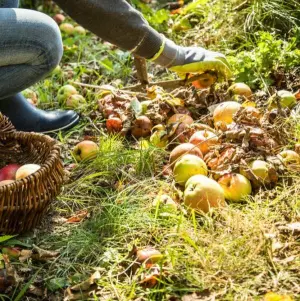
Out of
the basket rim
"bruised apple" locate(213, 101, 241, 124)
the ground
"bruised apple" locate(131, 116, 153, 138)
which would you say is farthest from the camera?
"bruised apple" locate(131, 116, 153, 138)

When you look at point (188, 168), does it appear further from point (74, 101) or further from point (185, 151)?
point (74, 101)

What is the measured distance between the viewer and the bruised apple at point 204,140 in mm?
3133

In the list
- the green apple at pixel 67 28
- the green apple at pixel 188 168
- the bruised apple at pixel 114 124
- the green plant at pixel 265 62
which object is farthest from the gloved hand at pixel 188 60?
the green apple at pixel 67 28

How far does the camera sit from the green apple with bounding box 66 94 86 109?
4.06 metres

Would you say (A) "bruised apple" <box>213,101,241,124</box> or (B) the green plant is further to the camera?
(B) the green plant

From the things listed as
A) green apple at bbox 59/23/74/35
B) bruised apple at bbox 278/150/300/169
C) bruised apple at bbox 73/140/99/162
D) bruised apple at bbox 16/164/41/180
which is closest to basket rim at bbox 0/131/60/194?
bruised apple at bbox 16/164/41/180

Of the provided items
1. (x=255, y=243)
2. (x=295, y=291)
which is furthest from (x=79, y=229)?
(x=295, y=291)

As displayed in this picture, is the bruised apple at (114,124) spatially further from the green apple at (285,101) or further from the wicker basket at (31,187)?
the green apple at (285,101)

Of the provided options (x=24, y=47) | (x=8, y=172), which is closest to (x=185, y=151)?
(x=8, y=172)

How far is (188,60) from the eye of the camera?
3531 millimetres

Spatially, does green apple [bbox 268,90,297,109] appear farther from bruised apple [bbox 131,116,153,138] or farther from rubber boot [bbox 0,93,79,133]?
rubber boot [bbox 0,93,79,133]

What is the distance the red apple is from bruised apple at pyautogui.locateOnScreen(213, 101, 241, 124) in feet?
3.70

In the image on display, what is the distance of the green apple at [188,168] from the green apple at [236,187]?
14cm

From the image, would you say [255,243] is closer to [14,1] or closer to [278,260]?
[278,260]
